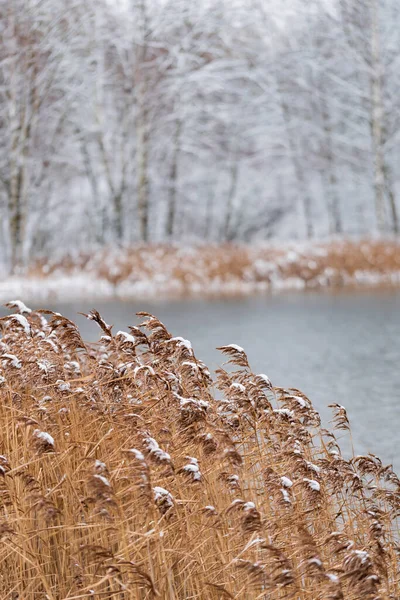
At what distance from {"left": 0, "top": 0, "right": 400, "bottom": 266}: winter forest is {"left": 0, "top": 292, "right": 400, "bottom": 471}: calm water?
8.45 m

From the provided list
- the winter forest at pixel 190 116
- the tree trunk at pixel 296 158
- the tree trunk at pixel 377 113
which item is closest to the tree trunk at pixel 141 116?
the winter forest at pixel 190 116

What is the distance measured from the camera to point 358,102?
3691cm

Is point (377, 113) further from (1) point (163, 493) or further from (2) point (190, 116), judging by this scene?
(1) point (163, 493)

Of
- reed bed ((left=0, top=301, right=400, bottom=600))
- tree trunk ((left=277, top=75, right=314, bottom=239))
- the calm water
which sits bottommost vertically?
the calm water

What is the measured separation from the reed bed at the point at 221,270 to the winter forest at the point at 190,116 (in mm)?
2454

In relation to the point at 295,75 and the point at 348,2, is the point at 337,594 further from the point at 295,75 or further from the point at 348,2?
the point at 295,75

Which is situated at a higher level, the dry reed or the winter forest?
the winter forest

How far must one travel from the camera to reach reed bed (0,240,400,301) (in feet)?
77.2

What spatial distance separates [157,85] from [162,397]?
90.3ft

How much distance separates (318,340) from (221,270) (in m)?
9.85

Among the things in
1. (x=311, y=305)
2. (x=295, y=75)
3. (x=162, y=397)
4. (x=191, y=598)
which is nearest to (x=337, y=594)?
(x=191, y=598)

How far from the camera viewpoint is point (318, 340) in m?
14.6

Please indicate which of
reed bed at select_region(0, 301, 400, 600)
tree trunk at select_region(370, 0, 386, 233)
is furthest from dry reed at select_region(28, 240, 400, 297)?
reed bed at select_region(0, 301, 400, 600)

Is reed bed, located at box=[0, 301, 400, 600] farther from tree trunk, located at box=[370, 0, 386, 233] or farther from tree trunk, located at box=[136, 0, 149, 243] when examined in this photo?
tree trunk, located at box=[370, 0, 386, 233]
